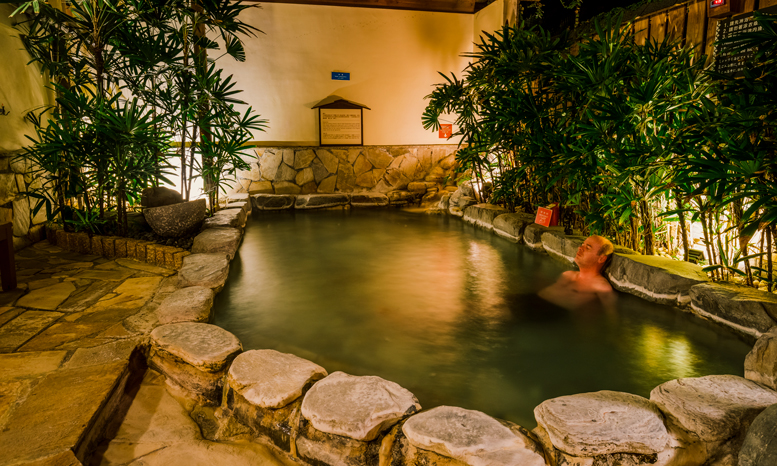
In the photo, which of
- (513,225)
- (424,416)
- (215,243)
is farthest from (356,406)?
(513,225)

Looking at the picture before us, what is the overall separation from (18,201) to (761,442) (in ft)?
19.4

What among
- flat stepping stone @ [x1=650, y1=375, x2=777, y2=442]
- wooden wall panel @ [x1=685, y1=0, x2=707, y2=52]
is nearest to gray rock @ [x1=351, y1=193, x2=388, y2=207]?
wooden wall panel @ [x1=685, y1=0, x2=707, y2=52]

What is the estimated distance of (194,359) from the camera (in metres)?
2.30

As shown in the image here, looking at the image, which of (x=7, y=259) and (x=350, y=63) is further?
(x=350, y=63)

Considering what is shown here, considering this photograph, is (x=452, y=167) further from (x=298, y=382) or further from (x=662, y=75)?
(x=298, y=382)

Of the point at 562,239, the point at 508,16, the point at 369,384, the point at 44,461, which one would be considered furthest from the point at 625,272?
the point at 508,16

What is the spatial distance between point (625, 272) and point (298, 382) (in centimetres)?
309

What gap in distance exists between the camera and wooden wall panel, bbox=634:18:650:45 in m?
5.02

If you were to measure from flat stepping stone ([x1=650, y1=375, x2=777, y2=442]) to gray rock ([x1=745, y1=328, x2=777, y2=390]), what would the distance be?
0.24 metres

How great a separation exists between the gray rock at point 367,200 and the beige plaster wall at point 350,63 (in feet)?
4.07

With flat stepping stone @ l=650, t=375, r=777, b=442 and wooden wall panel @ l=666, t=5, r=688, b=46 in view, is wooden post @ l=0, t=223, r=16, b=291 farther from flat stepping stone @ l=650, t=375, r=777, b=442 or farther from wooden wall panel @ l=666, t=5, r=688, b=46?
wooden wall panel @ l=666, t=5, r=688, b=46

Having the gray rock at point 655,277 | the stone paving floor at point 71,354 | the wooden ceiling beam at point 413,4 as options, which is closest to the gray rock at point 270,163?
the wooden ceiling beam at point 413,4

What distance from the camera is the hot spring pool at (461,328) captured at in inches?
101

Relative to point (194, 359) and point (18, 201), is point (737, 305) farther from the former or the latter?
Result: point (18, 201)
